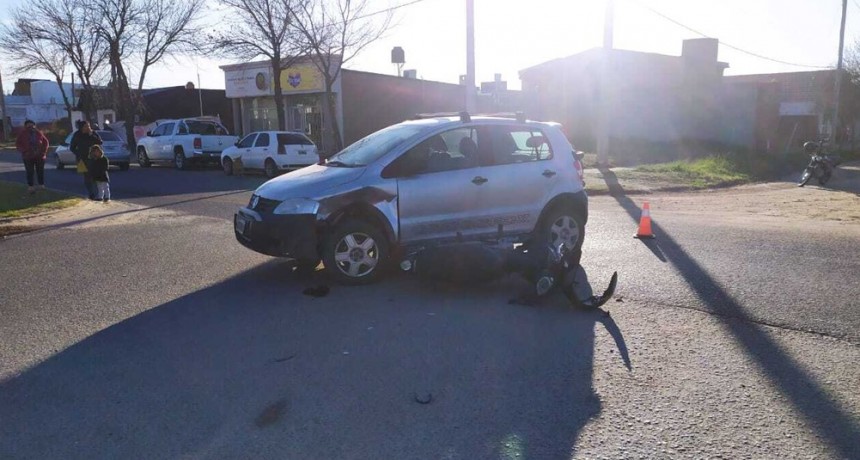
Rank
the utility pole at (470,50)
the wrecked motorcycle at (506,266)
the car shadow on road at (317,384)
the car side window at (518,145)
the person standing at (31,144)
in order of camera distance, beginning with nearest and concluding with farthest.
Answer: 1. the car shadow on road at (317,384)
2. the wrecked motorcycle at (506,266)
3. the car side window at (518,145)
4. the person standing at (31,144)
5. the utility pole at (470,50)

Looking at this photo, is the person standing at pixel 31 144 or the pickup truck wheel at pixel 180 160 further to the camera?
the pickup truck wheel at pixel 180 160

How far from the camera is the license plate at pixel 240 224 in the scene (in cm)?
739

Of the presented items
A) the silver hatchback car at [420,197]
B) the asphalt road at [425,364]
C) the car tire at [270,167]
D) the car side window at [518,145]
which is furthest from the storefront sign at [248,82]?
the car side window at [518,145]

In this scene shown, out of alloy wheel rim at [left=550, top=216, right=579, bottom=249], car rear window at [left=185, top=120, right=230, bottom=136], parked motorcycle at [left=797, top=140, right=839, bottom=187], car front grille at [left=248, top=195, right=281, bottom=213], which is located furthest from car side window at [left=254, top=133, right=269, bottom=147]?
parked motorcycle at [left=797, top=140, right=839, bottom=187]

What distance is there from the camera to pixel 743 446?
368 centimetres

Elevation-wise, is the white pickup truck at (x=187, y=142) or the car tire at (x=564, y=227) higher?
the white pickup truck at (x=187, y=142)

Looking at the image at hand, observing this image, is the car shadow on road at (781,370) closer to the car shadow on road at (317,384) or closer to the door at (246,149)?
the car shadow on road at (317,384)

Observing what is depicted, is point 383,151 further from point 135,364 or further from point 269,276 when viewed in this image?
point 135,364

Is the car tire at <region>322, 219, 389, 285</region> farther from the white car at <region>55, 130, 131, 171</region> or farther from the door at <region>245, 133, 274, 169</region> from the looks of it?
the white car at <region>55, 130, 131, 171</region>

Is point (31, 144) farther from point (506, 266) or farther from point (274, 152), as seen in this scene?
point (506, 266)

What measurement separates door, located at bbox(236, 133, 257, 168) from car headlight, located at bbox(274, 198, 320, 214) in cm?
1590

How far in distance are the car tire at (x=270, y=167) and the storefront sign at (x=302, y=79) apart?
11954 mm

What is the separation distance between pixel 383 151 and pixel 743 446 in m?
4.80

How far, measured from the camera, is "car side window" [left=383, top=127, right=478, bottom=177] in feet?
23.8
